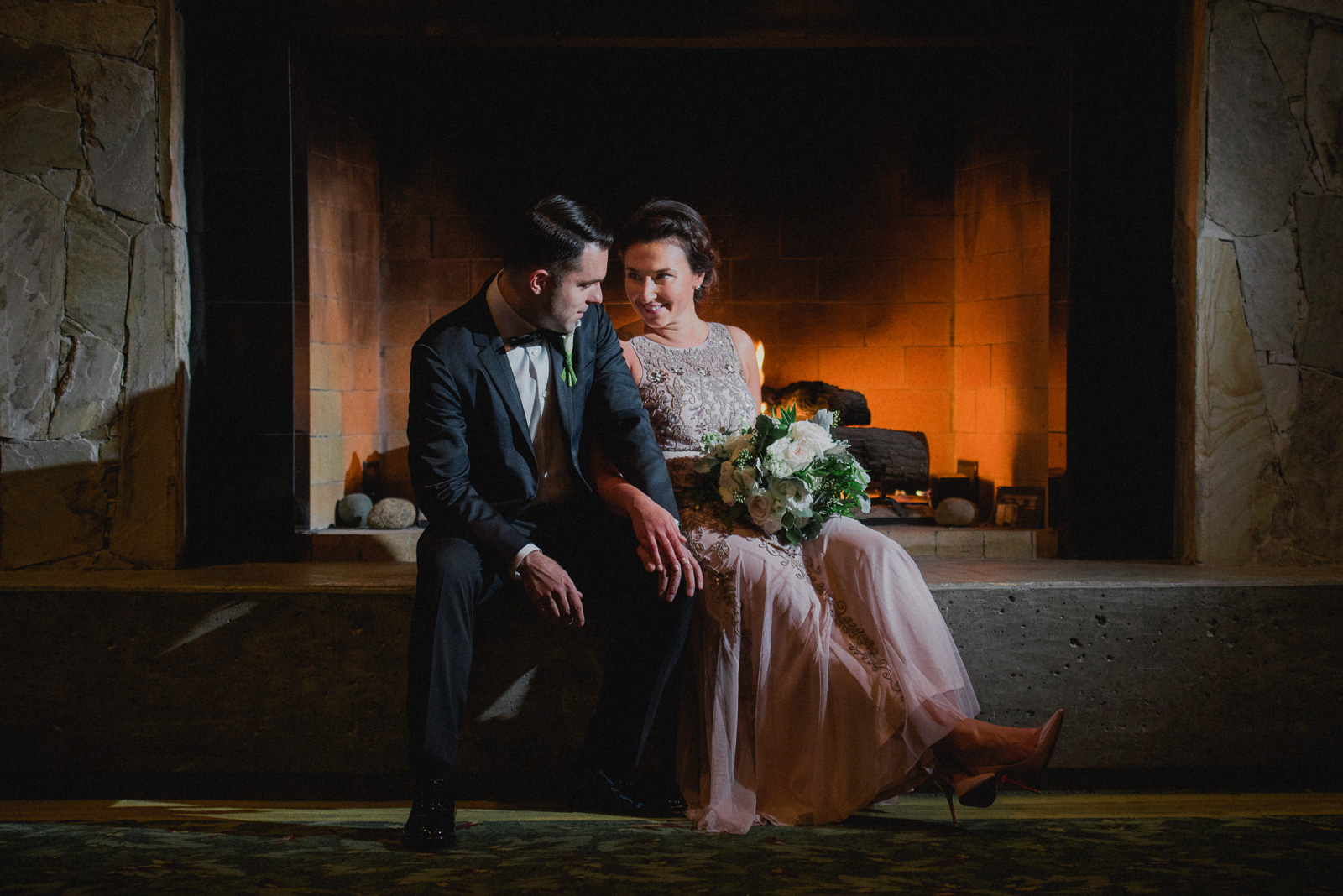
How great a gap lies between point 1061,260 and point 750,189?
5.12 ft

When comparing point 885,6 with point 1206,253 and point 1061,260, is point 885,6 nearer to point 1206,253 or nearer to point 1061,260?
point 1061,260

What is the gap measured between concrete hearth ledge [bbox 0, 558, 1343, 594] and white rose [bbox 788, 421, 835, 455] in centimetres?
54

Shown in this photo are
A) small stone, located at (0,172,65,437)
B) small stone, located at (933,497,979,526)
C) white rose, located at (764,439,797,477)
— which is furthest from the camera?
small stone, located at (933,497,979,526)

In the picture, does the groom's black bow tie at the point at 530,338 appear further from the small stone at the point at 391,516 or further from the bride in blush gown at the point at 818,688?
the small stone at the point at 391,516

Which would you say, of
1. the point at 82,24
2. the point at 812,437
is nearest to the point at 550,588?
the point at 812,437

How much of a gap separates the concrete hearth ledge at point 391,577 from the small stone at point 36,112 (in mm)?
1348

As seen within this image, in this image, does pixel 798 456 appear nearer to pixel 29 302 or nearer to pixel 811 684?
pixel 811 684

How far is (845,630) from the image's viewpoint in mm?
2670

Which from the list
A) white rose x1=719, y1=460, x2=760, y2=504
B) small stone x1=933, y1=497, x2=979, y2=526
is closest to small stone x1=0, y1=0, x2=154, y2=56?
white rose x1=719, y1=460, x2=760, y2=504

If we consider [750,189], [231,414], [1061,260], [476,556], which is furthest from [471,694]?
[750,189]

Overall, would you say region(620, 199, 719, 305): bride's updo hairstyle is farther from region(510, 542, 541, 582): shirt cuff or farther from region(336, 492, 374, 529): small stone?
region(336, 492, 374, 529): small stone

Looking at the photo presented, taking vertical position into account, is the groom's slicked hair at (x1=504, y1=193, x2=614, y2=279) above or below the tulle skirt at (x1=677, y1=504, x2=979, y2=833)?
above

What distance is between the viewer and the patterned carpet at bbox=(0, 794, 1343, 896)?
2.13 metres

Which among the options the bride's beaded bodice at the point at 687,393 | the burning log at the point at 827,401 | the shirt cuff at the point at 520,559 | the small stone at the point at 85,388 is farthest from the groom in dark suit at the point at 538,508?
the burning log at the point at 827,401
